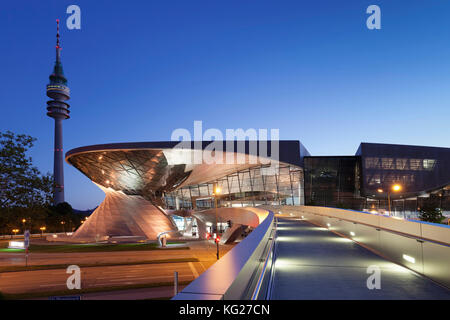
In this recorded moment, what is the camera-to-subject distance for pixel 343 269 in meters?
7.09

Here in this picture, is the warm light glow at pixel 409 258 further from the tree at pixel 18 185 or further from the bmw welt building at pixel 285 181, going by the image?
the bmw welt building at pixel 285 181

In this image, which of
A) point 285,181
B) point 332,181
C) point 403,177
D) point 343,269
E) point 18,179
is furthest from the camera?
point 332,181

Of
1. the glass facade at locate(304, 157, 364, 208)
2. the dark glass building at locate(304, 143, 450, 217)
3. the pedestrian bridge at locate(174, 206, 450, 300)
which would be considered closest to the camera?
the pedestrian bridge at locate(174, 206, 450, 300)

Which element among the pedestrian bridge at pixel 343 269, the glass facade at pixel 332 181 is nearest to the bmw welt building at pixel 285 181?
the glass facade at pixel 332 181

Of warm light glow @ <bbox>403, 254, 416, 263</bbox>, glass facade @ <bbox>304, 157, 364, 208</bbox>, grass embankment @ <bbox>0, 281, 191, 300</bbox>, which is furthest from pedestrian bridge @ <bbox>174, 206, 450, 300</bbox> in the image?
glass facade @ <bbox>304, 157, 364, 208</bbox>

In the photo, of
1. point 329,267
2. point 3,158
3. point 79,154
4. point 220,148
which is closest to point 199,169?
point 220,148

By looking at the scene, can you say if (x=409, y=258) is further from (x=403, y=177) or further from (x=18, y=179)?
(x=403, y=177)

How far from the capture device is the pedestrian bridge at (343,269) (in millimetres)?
2980

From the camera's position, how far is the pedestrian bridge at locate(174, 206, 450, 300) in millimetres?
2980

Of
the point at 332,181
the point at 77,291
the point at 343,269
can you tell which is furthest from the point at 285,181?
the point at 343,269

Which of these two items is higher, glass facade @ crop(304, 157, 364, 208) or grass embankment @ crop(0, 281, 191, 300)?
glass facade @ crop(304, 157, 364, 208)

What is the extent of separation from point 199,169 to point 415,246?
150ft

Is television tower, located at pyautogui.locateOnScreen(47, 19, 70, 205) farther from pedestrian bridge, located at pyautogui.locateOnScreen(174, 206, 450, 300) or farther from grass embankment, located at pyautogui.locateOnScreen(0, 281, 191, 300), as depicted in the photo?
pedestrian bridge, located at pyautogui.locateOnScreen(174, 206, 450, 300)
